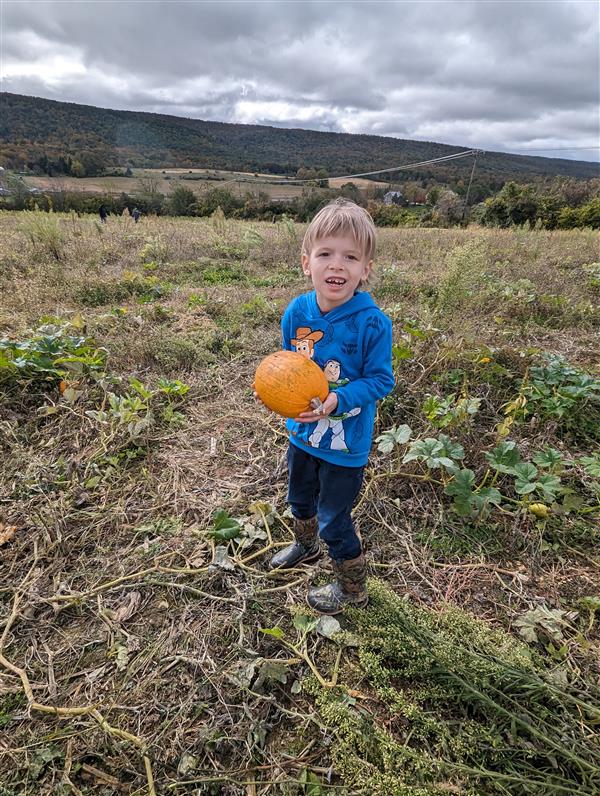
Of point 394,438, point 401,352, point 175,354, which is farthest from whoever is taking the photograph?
point 175,354

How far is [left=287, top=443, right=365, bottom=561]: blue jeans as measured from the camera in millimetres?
1674

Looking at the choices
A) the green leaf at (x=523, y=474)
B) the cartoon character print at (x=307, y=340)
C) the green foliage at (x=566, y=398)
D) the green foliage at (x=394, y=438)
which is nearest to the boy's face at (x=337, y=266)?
the cartoon character print at (x=307, y=340)

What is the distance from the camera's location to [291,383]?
1436 mm

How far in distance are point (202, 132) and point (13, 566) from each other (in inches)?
3326

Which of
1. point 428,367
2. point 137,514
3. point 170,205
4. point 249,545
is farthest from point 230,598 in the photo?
point 170,205

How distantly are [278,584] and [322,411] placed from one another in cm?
111

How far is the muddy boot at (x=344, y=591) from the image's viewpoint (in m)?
1.83

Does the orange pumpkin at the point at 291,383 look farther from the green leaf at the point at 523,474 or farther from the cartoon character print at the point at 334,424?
the green leaf at the point at 523,474

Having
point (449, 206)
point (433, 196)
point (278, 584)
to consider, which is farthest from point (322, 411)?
point (433, 196)

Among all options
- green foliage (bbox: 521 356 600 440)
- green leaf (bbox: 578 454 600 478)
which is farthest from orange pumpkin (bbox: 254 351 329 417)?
green foliage (bbox: 521 356 600 440)

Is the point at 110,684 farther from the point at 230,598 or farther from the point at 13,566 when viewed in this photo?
the point at 13,566

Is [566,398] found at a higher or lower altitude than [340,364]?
lower

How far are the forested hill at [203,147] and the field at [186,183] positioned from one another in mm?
5529

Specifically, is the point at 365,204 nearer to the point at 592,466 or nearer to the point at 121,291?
the point at 121,291
